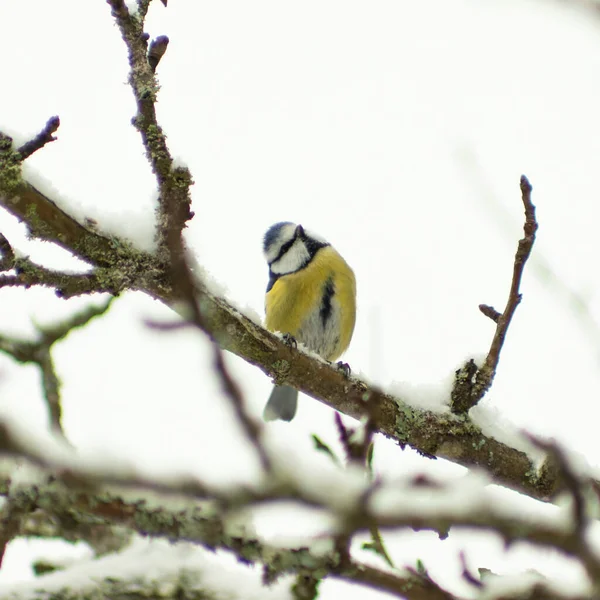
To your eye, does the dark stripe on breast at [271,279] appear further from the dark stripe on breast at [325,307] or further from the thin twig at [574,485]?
the thin twig at [574,485]

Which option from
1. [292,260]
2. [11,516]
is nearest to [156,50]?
[11,516]

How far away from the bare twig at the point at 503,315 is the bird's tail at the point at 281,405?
7.39ft

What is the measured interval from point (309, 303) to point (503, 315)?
7.66 ft

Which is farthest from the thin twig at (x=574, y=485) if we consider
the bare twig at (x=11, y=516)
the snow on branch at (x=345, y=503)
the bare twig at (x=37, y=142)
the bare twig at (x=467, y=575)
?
the bare twig at (x=37, y=142)

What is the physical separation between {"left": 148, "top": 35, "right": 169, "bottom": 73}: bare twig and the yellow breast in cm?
268

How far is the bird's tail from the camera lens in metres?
4.54

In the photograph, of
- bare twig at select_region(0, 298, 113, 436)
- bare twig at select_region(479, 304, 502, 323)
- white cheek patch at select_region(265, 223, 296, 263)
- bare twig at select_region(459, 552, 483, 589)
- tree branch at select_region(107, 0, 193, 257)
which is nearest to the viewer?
bare twig at select_region(459, 552, 483, 589)

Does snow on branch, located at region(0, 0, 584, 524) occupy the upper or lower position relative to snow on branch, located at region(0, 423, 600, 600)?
upper

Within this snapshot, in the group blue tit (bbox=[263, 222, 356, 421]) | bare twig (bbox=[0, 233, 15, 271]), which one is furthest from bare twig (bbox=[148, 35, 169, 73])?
blue tit (bbox=[263, 222, 356, 421])

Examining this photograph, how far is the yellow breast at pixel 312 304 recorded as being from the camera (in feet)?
14.3

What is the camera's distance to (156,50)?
1.74 metres

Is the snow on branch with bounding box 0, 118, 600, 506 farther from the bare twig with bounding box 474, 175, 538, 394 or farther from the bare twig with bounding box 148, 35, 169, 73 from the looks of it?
the bare twig with bounding box 148, 35, 169, 73

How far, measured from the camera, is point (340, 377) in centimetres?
239

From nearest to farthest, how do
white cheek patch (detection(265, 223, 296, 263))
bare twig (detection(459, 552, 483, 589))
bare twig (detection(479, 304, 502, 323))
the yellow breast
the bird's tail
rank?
bare twig (detection(459, 552, 483, 589))
bare twig (detection(479, 304, 502, 323))
the yellow breast
the bird's tail
white cheek patch (detection(265, 223, 296, 263))
